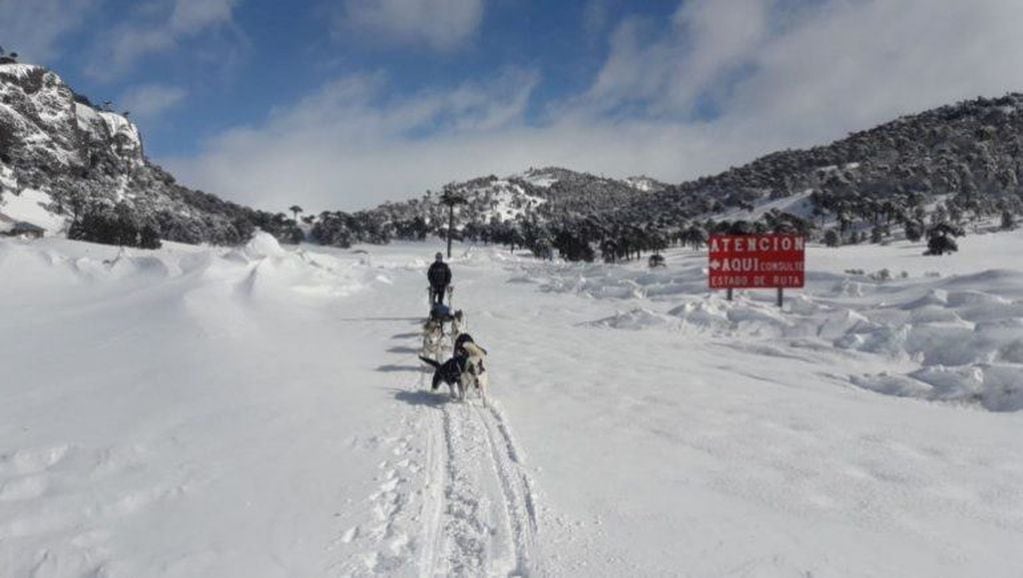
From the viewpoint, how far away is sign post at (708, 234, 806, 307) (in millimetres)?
19750

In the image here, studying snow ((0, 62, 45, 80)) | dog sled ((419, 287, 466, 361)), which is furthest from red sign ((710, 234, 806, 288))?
snow ((0, 62, 45, 80))

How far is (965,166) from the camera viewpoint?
123062 mm

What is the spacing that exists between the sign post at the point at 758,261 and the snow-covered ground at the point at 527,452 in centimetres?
406

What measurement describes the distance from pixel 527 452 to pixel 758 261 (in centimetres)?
1558

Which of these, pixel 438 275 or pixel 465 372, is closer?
pixel 465 372

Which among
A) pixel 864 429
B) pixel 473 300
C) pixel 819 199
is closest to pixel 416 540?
pixel 864 429

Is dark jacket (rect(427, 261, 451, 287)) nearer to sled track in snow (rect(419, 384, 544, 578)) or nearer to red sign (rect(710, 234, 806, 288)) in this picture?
sled track in snow (rect(419, 384, 544, 578))

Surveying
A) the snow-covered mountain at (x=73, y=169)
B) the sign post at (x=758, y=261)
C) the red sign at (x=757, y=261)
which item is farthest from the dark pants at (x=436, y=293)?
the snow-covered mountain at (x=73, y=169)

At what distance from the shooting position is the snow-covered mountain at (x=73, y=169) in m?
101

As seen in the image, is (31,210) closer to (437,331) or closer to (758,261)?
(758,261)

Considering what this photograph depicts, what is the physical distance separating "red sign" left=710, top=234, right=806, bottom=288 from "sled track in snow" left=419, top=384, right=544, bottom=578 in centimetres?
1472

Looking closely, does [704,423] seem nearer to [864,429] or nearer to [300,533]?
[864,429]

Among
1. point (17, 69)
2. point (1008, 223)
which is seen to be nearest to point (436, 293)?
point (1008, 223)

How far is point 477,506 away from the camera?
5.40m
